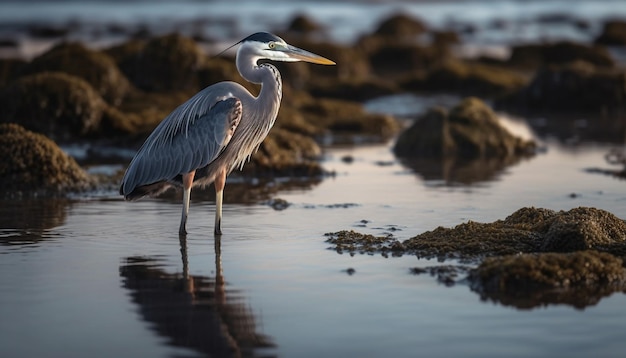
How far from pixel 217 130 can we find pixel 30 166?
3.73 meters

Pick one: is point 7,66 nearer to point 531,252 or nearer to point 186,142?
point 186,142

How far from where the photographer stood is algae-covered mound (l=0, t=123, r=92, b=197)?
13008 mm

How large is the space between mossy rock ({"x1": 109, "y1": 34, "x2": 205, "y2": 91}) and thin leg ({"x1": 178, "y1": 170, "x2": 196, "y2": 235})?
39.4ft

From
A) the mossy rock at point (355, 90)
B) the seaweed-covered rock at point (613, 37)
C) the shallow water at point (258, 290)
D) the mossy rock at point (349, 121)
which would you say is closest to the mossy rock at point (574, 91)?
the mossy rock at point (355, 90)

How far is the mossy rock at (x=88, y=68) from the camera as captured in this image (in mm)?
21716

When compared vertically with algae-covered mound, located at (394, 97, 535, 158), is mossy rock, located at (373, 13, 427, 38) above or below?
above

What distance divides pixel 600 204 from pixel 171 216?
458cm

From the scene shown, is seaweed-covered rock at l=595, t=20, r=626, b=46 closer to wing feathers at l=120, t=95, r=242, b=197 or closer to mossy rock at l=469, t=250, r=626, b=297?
wing feathers at l=120, t=95, r=242, b=197

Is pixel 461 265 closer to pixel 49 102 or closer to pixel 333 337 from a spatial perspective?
pixel 333 337

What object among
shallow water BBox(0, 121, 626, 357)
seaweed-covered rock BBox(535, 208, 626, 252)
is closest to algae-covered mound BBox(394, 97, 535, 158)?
shallow water BBox(0, 121, 626, 357)

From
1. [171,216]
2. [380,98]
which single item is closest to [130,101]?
[380,98]

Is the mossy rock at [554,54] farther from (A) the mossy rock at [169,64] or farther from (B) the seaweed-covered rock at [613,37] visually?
(A) the mossy rock at [169,64]

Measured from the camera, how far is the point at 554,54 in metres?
40.8

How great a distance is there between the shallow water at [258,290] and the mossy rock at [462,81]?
16.7 metres
